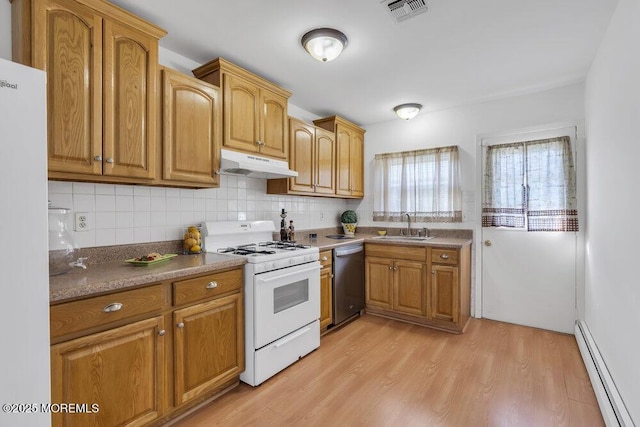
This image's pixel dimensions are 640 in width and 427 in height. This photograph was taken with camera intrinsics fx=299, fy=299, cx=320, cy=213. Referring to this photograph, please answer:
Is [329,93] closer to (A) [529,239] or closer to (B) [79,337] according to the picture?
(A) [529,239]

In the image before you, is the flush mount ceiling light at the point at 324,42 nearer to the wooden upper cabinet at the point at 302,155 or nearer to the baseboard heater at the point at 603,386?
the wooden upper cabinet at the point at 302,155

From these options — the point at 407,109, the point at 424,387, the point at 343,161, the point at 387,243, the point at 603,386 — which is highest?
the point at 407,109

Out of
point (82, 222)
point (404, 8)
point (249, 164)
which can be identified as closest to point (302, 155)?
point (249, 164)

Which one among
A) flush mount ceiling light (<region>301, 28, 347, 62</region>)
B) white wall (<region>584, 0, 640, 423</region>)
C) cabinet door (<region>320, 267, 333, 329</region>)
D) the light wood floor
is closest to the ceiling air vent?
flush mount ceiling light (<region>301, 28, 347, 62</region>)

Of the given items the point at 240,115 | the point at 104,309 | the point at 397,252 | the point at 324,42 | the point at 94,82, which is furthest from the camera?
the point at 397,252

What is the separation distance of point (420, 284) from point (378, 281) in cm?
47

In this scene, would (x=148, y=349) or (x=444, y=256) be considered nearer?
(x=148, y=349)

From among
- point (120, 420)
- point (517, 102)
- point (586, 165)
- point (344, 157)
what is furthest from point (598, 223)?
point (120, 420)

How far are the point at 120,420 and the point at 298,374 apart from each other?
1137mm

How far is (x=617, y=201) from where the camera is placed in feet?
5.66

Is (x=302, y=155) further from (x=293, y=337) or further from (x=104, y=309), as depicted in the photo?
(x=104, y=309)

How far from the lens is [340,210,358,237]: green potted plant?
4.02 meters

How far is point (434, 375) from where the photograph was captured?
87.2 inches

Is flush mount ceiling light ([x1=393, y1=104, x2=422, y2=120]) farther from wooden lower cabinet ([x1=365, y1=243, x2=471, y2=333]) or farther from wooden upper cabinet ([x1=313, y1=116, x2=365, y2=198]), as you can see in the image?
wooden lower cabinet ([x1=365, y1=243, x2=471, y2=333])
